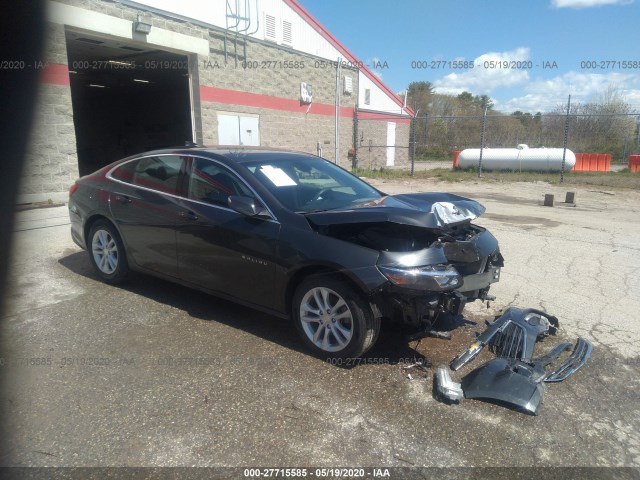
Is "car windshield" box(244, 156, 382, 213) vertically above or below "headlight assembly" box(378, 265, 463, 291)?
above

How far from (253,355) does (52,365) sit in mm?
1508

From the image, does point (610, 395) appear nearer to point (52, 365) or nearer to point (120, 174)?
point (52, 365)

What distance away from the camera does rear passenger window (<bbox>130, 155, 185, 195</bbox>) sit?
4602 millimetres

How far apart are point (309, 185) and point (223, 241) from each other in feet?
3.13

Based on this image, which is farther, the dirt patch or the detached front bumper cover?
the dirt patch

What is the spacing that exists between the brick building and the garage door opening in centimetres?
6

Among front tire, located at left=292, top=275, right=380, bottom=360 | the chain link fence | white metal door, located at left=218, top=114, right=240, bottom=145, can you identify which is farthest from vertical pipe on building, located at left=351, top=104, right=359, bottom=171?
front tire, located at left=292, top=275, right=380, bottom=360

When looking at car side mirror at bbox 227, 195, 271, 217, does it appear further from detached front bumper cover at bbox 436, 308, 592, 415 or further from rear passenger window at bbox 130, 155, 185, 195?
detached front bumper cover at bbox 436, 308, 592, 415

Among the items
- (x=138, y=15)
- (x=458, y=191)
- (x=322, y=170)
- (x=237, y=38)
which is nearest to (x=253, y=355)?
(x=322, y=170)

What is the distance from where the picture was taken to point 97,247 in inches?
213

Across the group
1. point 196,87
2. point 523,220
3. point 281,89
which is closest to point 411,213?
point 523,220

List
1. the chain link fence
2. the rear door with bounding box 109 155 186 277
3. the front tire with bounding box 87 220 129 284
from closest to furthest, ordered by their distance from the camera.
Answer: the rear door with bounding box 109 155 186 277 < the front tire with bounding box 87 220 129 284 < the chain link fence

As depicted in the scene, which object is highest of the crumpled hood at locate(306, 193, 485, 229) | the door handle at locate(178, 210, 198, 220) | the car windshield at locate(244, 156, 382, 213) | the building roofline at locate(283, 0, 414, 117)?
the building roofline at locate(283, 0, 414, 117)

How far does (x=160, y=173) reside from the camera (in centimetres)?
479
